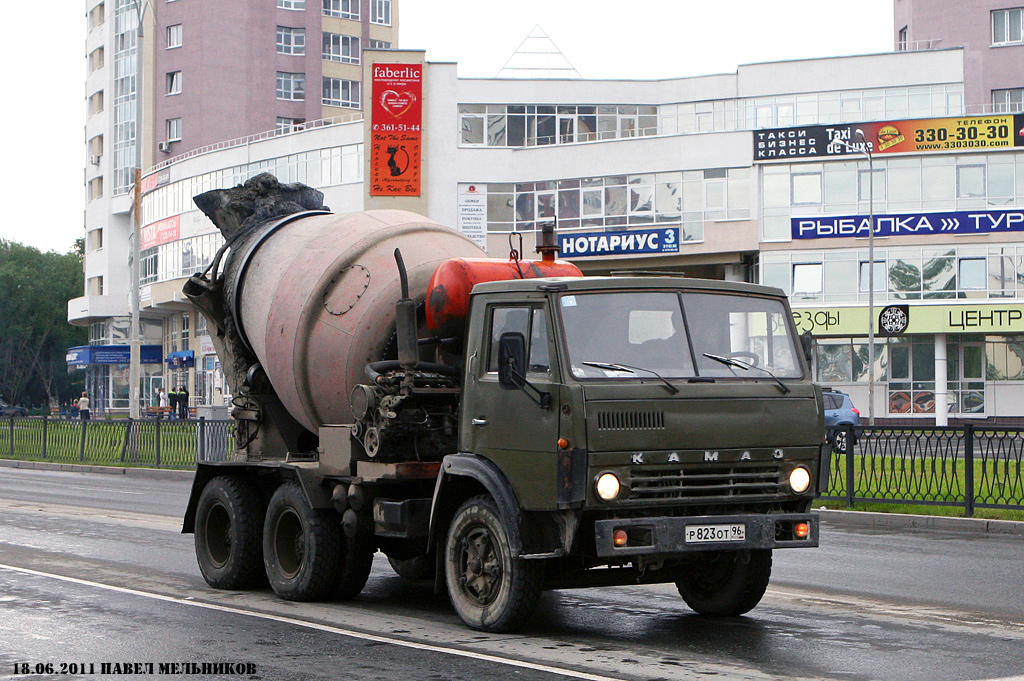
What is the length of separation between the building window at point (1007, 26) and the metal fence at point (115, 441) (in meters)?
50.1

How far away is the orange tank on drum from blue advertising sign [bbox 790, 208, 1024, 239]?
4294 centimetres

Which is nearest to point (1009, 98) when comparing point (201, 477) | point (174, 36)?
point (174, 36)

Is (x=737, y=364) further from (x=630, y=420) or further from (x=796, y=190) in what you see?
(x=796, y=190)

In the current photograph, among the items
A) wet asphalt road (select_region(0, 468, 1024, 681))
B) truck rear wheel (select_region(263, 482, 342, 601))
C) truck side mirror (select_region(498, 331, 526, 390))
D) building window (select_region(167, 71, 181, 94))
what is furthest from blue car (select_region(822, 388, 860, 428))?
building window (select_region(167, 71, 181, 94))

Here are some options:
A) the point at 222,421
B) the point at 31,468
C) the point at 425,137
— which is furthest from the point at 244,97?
the point at 222,421

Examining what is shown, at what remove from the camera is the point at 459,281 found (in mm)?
8797

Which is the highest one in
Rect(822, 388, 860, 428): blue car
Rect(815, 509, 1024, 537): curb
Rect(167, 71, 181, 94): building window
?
Rect(167, 71, 181, 94): building window

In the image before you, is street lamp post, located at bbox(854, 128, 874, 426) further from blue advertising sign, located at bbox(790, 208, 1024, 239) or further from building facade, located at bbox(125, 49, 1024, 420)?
blue advertising sign, located at bbox(790, 208, 1024, 239)

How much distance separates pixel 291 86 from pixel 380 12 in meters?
Answer: 9.76

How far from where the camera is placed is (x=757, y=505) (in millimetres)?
7898

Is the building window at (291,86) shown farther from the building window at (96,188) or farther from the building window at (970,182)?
the building window at (970,182)

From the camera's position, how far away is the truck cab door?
299 inches

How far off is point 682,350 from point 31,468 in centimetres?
A: 2825

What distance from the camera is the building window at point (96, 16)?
288 ft
